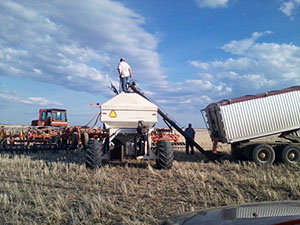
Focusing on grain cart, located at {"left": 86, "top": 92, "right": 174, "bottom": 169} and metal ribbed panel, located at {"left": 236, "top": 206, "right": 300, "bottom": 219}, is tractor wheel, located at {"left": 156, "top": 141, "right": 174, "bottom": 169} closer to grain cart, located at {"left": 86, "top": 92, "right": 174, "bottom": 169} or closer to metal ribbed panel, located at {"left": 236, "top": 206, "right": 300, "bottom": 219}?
grain cart, located at {"left": 86, "top": 92, "right": 174, "bottom": 169}

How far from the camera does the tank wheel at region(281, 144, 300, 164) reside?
10.4 metres

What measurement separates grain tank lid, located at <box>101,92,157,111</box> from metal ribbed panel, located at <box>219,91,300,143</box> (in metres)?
3.30

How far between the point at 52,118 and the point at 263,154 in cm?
1499

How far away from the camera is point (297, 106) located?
11.1 m

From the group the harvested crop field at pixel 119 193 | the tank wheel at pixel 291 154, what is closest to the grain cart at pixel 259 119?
the tank wheel at pixel 291 154

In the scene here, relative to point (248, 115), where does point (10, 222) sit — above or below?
below

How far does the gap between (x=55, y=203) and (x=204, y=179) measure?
4.23 metres

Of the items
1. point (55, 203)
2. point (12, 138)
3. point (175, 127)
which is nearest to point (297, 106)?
point (175, 127)

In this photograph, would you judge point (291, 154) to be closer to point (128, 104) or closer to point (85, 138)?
point (128, 104)

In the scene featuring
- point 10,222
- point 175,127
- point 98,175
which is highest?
point 175,127

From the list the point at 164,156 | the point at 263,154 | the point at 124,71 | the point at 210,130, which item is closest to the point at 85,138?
the point at 124,71

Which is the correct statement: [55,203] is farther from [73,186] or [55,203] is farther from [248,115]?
[248,115]

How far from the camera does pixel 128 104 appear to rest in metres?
9.64

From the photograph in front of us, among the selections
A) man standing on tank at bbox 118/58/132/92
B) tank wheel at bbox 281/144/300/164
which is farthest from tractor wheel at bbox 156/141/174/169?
tank wheel at bbox 281/144/300/164
